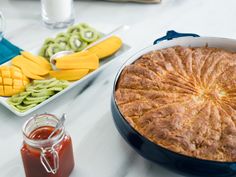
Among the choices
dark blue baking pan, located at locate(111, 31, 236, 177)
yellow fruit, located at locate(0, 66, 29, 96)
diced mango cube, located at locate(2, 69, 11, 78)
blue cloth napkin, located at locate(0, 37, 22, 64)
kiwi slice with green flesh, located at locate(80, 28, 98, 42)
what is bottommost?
blue cloth napkin, located at locate(0, 37, 22, 64)

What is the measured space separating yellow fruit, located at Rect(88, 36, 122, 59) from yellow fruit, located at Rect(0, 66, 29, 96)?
27cm

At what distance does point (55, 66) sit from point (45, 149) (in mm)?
492

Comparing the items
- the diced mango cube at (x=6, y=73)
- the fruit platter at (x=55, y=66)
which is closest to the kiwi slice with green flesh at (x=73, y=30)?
the fruit platter at (x=55, y=66)

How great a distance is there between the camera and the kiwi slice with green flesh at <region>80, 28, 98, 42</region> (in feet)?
5.05

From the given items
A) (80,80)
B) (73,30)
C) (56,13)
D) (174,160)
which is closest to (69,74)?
(80,80)

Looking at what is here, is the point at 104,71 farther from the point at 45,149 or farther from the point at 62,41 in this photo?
the point at 45,149

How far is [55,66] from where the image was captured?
140cm

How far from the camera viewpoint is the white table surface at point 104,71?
3.63 feet

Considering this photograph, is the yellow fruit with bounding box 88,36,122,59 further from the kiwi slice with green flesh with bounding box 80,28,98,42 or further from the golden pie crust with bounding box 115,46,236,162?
the golden pie crust with bounding box 115,46,236,162

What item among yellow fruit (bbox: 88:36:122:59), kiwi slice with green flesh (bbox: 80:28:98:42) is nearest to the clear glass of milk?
kiwi slice with green flesh (bbox: 80:28:98:42)

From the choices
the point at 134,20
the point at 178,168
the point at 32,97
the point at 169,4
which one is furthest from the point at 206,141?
the point at 169,4

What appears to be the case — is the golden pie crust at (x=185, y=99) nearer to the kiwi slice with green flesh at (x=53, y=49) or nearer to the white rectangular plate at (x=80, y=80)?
the white rectangular plate at (x=80, y=80)

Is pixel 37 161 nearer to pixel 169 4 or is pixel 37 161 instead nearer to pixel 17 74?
pixel 17 74

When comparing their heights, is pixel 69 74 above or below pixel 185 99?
below
